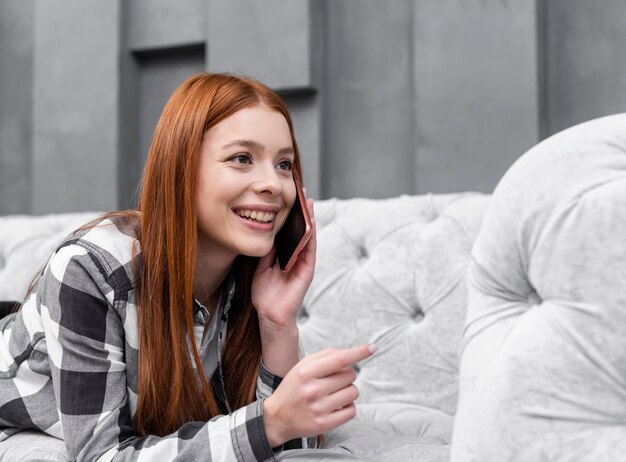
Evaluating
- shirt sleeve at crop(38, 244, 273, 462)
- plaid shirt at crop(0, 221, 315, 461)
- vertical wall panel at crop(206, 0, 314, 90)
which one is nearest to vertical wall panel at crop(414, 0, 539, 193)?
vertical wall panel at crop(206, 0, 314, 90)

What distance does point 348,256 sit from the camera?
5.31 feet

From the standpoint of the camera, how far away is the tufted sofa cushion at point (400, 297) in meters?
1.44

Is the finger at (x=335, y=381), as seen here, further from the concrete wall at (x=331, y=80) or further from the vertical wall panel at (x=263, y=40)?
the vertical wall panel at (x=263, y=40)

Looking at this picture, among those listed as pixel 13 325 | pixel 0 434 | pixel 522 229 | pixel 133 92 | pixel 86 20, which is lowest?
pixel 0 434

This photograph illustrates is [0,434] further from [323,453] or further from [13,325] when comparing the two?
[323,453]

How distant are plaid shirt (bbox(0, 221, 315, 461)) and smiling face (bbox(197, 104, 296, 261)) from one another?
134mm

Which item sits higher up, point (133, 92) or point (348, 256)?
point (133, 92)

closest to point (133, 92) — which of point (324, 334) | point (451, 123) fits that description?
point (451, 123)

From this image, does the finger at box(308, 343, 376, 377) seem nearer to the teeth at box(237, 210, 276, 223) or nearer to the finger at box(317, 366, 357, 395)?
the finger at box(317, 366, 357, 395)

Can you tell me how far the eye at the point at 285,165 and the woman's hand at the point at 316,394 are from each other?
15.4 inches

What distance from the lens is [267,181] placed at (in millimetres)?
1033

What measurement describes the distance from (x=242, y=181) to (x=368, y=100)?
1222 millimetres

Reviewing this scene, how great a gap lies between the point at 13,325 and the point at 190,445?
491 millimetres

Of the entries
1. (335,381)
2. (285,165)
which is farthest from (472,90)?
(335,381)
